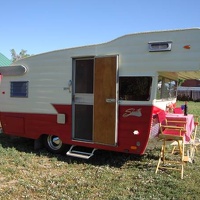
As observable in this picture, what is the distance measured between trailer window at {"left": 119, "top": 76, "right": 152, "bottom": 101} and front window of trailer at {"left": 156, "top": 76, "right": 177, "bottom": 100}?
0.47m

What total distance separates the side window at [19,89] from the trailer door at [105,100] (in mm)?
2290

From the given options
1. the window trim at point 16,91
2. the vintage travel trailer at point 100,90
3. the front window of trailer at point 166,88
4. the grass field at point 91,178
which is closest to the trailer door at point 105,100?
the vintage travel trailer at point 100,90

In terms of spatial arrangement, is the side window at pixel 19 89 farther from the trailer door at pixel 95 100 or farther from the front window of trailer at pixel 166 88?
the front window of trailer at pixel 166 88

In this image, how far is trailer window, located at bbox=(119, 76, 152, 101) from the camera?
19.6 feet

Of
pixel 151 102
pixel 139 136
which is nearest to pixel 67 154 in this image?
pixel 139 136

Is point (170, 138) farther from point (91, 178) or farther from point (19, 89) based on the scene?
point (19, 89)

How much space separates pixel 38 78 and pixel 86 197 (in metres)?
3.77

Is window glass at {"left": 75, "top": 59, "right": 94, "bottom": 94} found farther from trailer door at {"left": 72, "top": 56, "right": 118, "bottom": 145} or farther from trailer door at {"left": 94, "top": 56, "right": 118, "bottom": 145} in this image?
trailer door at {"left": 94, "top": 56, "right": 118, "bottom": 145}

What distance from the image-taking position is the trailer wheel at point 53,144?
7.39m

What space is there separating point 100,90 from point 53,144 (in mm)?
2146

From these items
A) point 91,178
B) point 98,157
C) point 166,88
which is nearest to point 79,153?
point 98,157

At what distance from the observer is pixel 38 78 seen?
24.7 ft

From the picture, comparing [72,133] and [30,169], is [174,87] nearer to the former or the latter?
[72,133]

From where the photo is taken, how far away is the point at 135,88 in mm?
6121
